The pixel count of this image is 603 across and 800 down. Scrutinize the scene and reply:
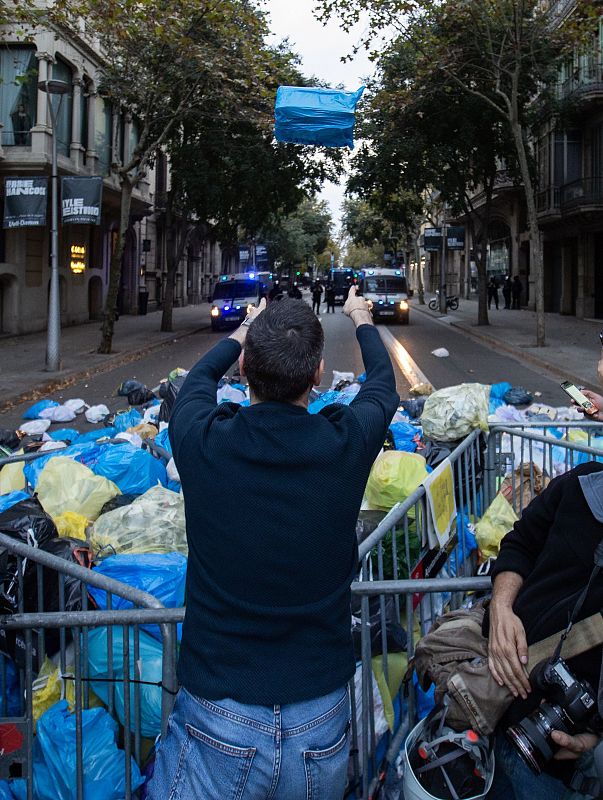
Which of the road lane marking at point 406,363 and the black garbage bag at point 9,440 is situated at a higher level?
the road lane marking at point 406,363

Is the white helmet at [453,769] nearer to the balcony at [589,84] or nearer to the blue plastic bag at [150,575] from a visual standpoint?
the blue plastic bag at [150,575]

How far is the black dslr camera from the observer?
75.2 inches

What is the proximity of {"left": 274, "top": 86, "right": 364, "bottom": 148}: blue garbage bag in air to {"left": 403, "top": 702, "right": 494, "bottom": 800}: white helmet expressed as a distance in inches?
245

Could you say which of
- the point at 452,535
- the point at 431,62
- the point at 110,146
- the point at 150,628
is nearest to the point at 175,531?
the point at 150,628

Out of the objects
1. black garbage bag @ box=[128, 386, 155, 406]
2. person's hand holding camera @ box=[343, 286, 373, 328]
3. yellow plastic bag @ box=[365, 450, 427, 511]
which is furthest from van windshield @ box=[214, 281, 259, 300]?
person's hand holding camera @ box=[343, 286, 373, 328]

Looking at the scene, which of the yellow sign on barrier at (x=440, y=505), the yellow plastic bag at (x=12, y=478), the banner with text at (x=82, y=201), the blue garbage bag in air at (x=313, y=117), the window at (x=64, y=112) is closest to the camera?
the yellow sign on barrier at (x=440, y=505)

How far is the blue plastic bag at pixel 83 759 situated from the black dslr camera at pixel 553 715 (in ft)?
4.90

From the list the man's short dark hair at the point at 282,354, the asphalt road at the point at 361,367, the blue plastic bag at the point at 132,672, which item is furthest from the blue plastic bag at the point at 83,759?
the asphalt road at the point at 361,367

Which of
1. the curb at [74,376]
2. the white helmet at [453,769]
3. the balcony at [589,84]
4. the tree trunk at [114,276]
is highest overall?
the balcony at [589,84]

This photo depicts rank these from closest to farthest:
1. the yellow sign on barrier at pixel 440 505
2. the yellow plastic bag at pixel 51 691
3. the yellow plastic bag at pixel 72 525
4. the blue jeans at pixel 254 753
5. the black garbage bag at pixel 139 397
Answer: the blue jeans at pixel 254 753
the yellow plastic bag at pixel 51 691
the yellow sign on barrier at pixel 440 505
the yellow plastic bag at pixel 72 525
the black garbage bag at pixel 139 397

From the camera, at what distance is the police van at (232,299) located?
26688 millimetres

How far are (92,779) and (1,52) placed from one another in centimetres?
2390

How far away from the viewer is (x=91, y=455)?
661 centimetres

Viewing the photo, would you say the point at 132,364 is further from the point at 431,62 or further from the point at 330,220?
the point at 330,220
